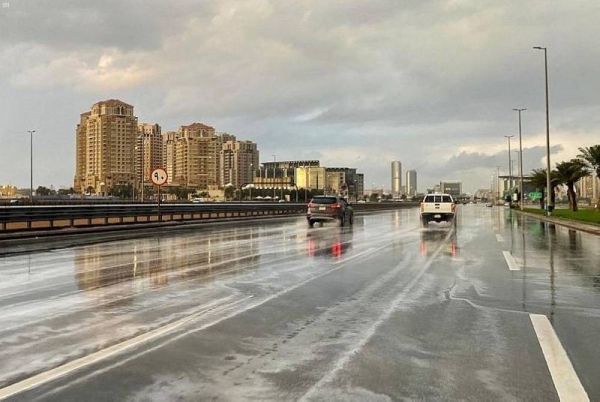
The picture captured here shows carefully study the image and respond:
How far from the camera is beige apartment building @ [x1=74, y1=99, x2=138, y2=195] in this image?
394ft

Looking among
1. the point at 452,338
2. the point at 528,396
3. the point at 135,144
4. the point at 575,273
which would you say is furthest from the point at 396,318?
the point at 135,144

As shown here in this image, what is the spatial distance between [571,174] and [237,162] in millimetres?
133028

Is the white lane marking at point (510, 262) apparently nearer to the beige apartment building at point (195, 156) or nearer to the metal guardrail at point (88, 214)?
the metal guardrail at point (88, 214)

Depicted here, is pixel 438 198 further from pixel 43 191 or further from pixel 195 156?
pixel 43 191

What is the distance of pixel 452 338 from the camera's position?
19.5 feet

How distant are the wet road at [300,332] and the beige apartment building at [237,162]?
166327 millimetres

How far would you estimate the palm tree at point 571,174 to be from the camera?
61.2 metres

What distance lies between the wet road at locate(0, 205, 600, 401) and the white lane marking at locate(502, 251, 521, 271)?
40 cm

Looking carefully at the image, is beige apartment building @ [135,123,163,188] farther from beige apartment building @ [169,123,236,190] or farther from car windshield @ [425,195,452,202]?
car windshield @ [425,195,452,202]

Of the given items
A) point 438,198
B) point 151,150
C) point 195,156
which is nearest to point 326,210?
point 438,198

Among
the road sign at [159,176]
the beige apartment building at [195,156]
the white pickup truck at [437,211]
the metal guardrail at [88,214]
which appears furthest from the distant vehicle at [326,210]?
the beige apartment building at [195,156]

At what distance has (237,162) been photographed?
184625 millimetres

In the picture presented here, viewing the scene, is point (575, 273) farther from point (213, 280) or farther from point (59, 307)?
point (59, 307)

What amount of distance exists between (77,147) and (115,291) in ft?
447
